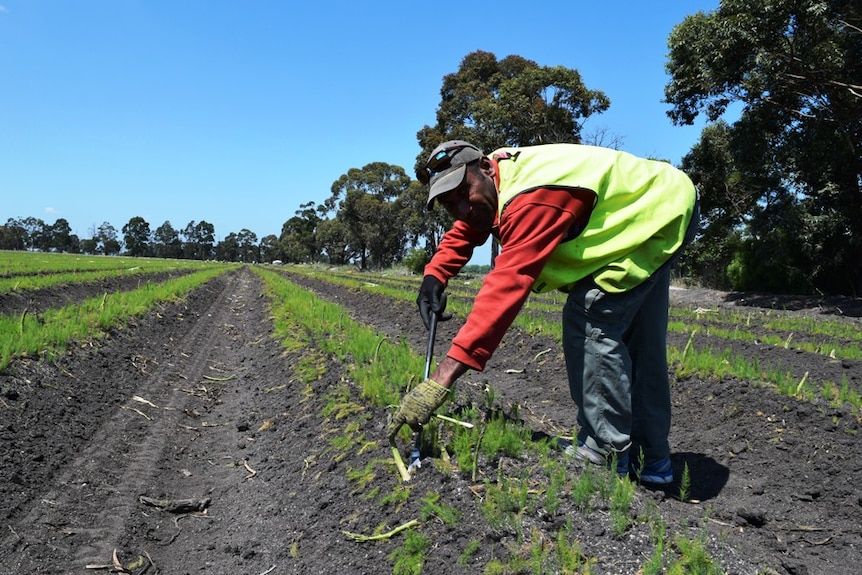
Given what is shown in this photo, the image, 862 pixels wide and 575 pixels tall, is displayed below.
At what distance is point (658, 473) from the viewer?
307 cm

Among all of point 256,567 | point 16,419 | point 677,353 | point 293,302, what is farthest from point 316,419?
point 293,302

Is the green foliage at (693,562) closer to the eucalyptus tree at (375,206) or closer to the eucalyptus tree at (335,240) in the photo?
Result: the eucalyptus tree at (375,206)

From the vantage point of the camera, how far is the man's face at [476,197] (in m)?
2.54

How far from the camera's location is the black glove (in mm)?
2996

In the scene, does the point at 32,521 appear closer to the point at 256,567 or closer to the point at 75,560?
the point at 75,560

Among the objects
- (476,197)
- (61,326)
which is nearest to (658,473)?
(476,197)

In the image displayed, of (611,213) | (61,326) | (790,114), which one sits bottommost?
(61,326)

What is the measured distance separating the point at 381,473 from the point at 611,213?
1.68m

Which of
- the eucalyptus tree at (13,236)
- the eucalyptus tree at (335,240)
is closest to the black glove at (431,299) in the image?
the eucalyptus tree at (335,240)

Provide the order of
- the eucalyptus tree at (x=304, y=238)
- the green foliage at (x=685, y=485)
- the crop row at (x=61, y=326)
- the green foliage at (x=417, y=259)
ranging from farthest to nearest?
the eucalyptus tree at (x=304, y=238)
the green foliage at (x=417, y=259)
the crop row at (x=61, y=326)
the green foliage at (x=685, y=485)

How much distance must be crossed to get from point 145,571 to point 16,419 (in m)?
2.07

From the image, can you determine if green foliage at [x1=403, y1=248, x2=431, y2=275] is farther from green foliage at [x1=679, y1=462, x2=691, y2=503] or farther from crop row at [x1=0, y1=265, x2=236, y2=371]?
green foliage at [x1=679, y1=462, x2=691, y2=503]

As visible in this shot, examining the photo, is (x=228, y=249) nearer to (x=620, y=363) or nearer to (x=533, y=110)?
(x=533, y=110)

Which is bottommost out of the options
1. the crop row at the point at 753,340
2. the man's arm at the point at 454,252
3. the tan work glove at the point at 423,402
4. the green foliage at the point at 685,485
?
the green foliage at the point at 685,485
